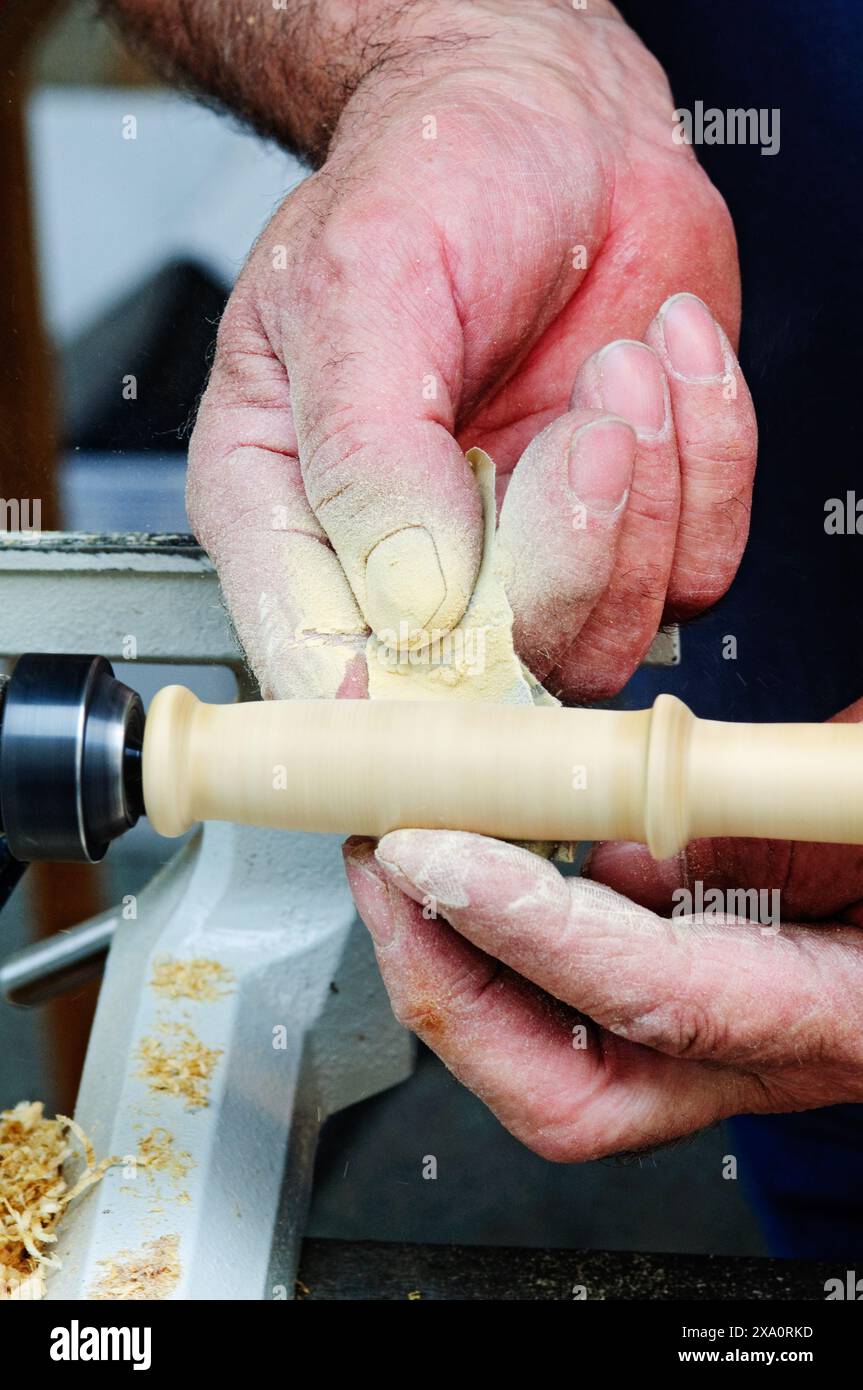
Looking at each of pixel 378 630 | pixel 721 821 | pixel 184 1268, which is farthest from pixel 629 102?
pixel 184 1268

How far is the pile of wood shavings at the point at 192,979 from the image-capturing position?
106cm

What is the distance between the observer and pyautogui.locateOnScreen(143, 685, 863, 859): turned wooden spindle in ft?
2.10

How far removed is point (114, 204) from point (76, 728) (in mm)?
845

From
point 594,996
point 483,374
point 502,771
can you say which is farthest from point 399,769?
point 483,374

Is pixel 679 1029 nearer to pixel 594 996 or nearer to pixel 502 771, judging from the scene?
pixel 594 996

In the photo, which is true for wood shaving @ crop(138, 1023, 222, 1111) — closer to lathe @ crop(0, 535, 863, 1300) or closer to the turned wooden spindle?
lathe @ crop(0, 535, 863, 1300)

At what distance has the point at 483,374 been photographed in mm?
948

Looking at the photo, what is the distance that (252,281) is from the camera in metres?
0.94

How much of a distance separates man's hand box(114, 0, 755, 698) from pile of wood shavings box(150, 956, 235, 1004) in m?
0.38

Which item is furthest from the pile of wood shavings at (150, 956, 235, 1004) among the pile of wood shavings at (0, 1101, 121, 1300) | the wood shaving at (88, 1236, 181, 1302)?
the wood shaving at (88, 1236, 181, 1302)

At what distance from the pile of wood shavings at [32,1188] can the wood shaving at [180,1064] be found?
69 millimetres

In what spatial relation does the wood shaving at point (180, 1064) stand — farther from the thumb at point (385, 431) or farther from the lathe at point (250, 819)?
the thumb at point (385, 431)

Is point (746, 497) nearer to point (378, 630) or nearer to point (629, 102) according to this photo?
point (378, 630)

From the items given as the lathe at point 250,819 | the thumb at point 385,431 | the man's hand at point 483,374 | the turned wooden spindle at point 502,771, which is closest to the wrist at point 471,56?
the man's hand at point 483,374
